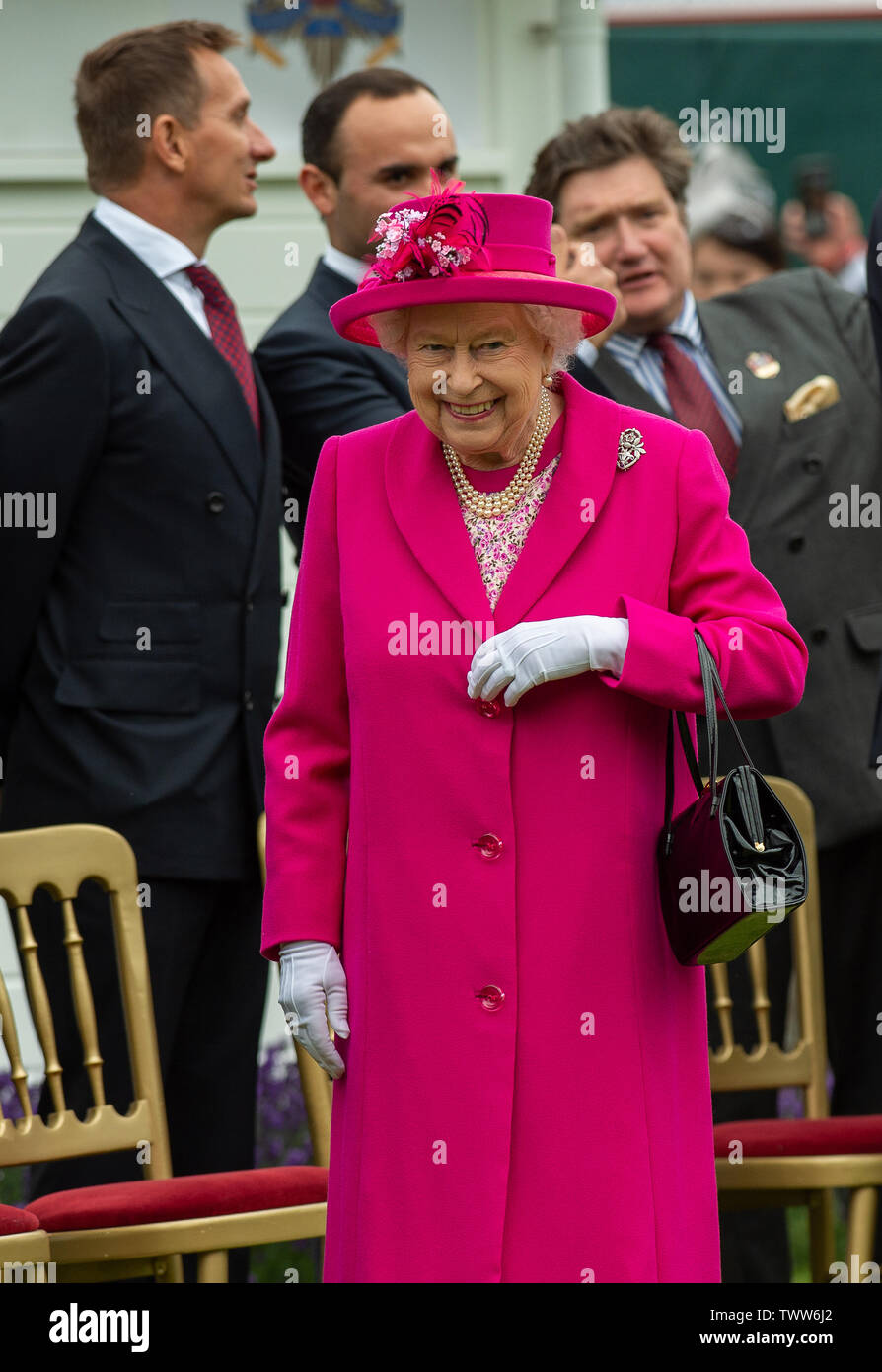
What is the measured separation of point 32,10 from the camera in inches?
230

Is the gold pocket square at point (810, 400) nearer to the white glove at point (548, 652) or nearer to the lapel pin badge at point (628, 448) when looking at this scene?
the lapel pin badge at point (628, 448)

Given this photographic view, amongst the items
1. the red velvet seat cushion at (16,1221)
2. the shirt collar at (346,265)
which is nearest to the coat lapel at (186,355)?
the shirt collar at (346,265)

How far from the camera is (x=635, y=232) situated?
429cm

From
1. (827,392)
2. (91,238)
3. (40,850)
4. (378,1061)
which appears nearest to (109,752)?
(40,850)

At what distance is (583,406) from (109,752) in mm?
1328

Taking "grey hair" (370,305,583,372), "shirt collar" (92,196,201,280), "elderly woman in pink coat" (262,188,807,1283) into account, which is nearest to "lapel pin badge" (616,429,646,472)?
"elderly woman in pink coat" (262,188,807,1283)

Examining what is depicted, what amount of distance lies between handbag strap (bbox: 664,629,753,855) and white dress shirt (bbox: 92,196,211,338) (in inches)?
63.5

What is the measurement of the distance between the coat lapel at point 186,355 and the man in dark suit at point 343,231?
0.17m

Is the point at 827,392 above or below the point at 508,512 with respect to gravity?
above

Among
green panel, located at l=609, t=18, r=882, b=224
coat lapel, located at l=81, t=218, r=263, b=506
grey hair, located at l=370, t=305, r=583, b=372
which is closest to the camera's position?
grey hair, located at l=370, t=305, r=583, b=372

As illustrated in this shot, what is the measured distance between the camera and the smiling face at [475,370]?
2711 mm

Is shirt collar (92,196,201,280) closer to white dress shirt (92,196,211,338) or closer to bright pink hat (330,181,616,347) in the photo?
white dress shirt (92,196,211,338)

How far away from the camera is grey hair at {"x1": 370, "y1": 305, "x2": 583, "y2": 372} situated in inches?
108

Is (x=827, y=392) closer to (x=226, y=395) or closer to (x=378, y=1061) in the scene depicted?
(x=226, y=395)
